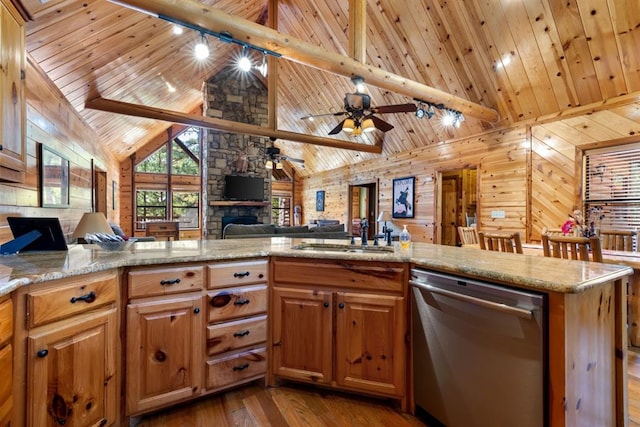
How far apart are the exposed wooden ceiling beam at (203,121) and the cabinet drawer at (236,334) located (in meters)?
4.12

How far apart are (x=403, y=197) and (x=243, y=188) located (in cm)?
422

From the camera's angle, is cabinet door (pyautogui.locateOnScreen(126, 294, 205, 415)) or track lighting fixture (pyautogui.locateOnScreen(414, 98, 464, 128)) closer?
cabinet door (pyautogui.locateOnScreen(126, 294, 205, 415))

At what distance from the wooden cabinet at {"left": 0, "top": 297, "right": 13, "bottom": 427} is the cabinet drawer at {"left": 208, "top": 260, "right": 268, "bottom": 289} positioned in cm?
86

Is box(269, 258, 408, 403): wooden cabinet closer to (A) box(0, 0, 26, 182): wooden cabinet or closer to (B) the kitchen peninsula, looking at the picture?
(B) the kitchen peninsula

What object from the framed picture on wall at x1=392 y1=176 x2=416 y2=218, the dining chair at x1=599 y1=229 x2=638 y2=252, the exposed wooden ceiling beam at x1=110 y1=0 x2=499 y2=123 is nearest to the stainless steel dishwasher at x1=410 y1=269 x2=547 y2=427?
the exposed wooden ceiling beam at x1=110 y1=0 x2=499 y2=123

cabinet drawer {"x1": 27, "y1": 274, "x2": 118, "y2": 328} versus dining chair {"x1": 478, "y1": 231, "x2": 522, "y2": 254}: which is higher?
dining chair {"x1": 478, "y1": 231, "x2": 522, "y2": 254}

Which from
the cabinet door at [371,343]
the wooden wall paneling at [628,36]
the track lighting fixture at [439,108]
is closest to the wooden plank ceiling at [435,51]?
the wooden wall paneling at [628,36]

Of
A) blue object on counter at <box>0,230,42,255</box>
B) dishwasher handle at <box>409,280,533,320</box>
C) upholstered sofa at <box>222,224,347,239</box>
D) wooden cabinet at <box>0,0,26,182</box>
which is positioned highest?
wooden cabinet at <box>0,0,26,182</box>

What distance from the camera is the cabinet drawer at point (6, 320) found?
3.39ft

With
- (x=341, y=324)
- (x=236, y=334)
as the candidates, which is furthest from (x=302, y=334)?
(x=236, y=334)

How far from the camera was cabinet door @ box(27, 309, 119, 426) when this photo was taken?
1.20 meters

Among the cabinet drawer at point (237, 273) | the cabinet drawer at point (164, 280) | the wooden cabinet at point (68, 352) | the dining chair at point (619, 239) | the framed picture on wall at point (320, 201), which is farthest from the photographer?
the framed picture on wall at point (320, 201)

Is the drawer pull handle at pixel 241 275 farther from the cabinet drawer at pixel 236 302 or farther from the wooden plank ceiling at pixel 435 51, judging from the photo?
the wooden plank ceiling at pixel 435 51

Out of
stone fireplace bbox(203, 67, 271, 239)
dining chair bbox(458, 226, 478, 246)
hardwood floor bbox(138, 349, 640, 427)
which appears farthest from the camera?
stone fireplace bbox(203, 67, 271, 239)
